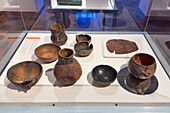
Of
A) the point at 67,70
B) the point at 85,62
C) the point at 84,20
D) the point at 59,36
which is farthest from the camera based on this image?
the point at 84,20

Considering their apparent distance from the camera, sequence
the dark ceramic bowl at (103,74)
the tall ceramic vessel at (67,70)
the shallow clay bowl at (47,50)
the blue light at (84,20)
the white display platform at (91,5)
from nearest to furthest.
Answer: the tall ceramic vessel at (67,70)
the dark ceramic bowl at (103,74)
the shallow clay bowl at (47,50)
the white display platform at (91,5)
the blue light at (84,20)

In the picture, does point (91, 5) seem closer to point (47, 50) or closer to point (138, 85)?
point (47, 50)

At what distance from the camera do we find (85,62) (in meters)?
1.39

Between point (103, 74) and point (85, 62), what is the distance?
0.82 ft

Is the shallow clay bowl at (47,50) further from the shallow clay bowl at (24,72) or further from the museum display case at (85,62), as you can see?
the shallow clay bowl at (24,72)

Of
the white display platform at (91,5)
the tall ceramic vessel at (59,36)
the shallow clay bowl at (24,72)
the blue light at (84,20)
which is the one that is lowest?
the blue light at (84,20)

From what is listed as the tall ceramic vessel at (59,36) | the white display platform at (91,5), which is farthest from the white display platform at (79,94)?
the white display platform at (91,5)

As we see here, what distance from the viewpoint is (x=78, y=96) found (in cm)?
107

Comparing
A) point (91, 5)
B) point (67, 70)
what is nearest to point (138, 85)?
point (67, 70)

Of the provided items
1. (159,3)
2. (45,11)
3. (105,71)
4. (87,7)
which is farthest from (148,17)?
(45,11)

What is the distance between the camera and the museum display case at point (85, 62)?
104 cm

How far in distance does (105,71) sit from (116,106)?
1.04 ft

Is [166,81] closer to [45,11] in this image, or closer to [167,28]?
[167,28]

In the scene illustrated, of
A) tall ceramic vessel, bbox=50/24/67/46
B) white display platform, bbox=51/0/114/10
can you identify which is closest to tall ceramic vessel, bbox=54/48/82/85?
tall ceramic vessel, bbox=50/24/67/46
